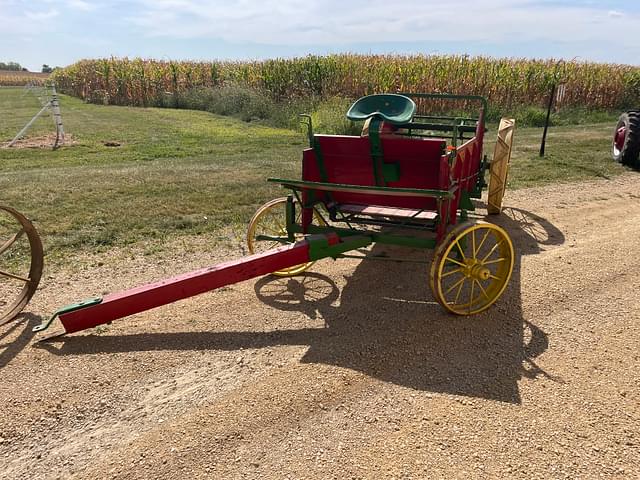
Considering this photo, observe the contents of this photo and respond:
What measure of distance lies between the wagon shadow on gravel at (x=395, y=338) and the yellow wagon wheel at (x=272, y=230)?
16cm

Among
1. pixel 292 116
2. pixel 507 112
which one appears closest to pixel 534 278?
pixel 292 116

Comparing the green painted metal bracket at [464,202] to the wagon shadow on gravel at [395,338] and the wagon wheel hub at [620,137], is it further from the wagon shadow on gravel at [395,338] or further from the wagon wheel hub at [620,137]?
the wagon wheel hub at [620,137]

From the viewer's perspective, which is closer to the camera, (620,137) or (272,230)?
(272,230)

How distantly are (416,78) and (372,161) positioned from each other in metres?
16.6

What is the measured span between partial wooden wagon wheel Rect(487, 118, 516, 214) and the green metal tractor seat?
6.72 feet

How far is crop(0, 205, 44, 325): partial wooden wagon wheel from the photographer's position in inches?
144

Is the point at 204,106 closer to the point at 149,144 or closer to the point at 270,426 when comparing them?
the point at 149,144

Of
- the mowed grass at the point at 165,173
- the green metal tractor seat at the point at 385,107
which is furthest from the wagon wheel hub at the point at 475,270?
the mowed grass at the point at 165,173

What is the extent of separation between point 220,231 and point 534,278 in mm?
3504

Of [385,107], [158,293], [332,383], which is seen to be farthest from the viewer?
[385,107]

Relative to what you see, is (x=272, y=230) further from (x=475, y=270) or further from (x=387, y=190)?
(x=475, y=270)

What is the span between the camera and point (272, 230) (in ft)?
19.2

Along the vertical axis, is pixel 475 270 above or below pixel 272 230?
above

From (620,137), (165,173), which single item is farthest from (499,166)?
(620,137)
